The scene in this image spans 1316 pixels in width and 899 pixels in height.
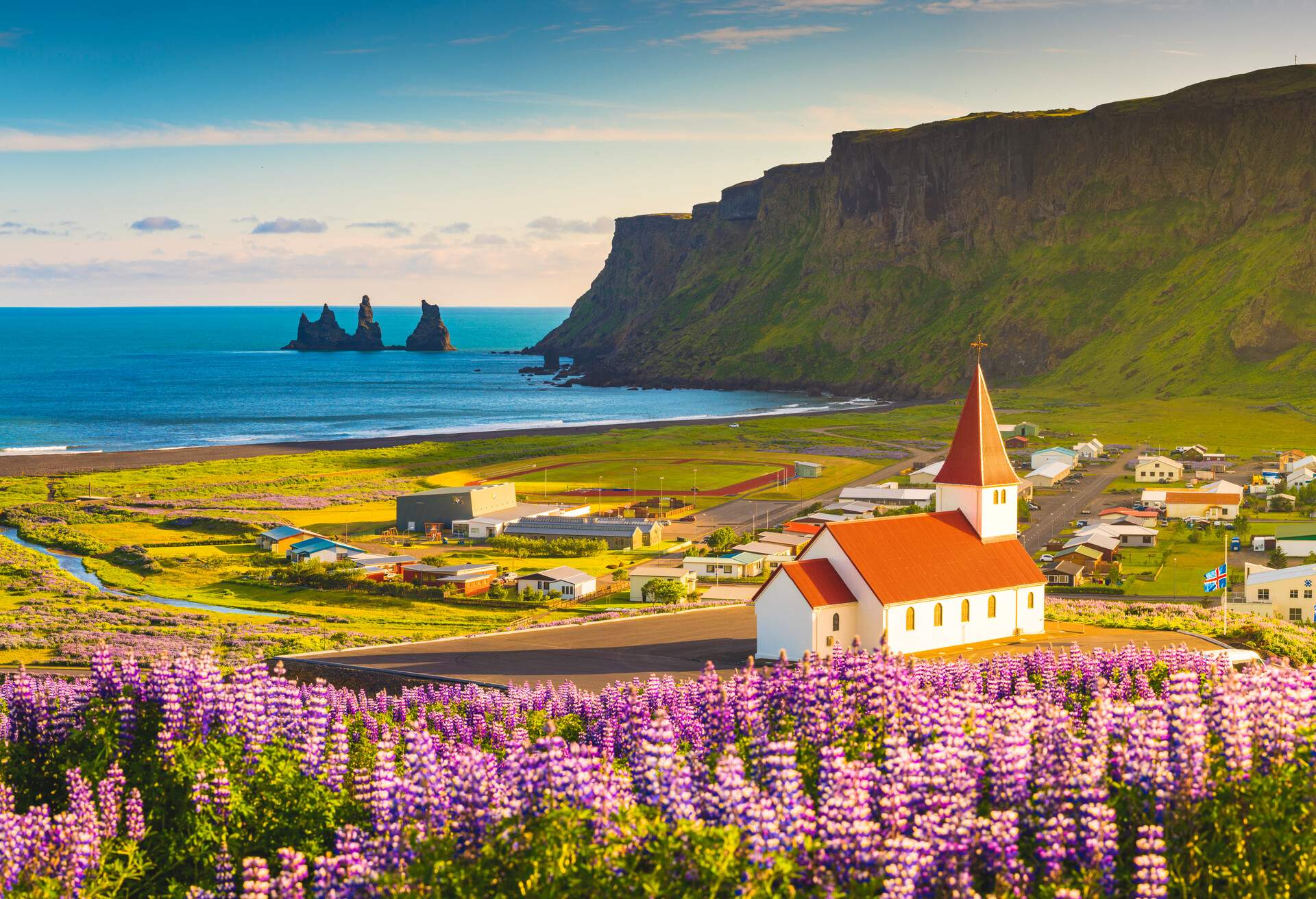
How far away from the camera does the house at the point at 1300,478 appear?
8931 centimetres

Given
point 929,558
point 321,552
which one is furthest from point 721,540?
point 929,558

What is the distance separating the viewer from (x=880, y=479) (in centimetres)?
10219

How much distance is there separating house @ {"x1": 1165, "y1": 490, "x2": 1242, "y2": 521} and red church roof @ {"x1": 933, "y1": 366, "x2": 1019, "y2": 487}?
44654mm

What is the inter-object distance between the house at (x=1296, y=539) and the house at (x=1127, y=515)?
6800 mm

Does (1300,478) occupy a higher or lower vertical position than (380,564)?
higher

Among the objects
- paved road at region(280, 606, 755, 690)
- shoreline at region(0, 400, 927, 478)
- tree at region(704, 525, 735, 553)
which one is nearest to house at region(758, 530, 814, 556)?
tree at region(704, 525, 735, 553)

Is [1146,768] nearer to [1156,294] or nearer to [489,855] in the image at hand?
[489,855]

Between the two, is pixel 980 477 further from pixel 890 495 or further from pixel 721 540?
pixel 890 495

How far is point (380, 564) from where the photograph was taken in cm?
6756

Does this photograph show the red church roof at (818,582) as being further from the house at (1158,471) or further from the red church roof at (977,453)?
the house at (1158,471)

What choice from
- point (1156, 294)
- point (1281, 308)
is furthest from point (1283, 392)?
point (1156, 294)

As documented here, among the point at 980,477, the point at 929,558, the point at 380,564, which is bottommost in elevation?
the point at 380,564

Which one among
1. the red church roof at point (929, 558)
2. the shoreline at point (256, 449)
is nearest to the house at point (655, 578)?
the red church roof at point (929, 558)

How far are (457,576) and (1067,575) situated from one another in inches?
1137
